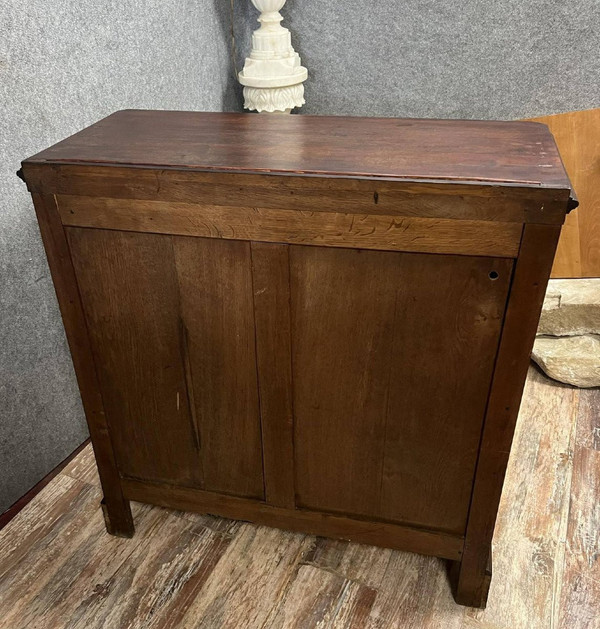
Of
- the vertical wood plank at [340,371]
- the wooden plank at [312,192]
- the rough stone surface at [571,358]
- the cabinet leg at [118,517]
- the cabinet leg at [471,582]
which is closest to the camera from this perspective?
the wooden plank at [312,192]

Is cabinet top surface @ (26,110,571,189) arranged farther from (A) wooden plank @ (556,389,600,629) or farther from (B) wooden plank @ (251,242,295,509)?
(A) wooden plank @ (556,389,600,629)

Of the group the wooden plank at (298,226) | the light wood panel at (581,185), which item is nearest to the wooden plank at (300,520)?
the wooden plank at (298,226)

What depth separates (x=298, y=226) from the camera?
84 centimetres

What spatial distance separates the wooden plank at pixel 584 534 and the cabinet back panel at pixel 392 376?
25 cm

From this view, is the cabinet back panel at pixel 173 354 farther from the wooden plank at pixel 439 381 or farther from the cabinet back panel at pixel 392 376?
the wooden plank at pixel 439 381

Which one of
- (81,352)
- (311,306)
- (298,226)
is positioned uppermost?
(298,226)

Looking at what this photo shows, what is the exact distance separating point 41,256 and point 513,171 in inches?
34.3

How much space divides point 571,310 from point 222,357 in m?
1.03

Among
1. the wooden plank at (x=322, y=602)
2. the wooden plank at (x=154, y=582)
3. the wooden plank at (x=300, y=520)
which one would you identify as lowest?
the wooden plank at (x=154, y=582)

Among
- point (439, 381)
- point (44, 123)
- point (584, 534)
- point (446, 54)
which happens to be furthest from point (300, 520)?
point (446, 54)

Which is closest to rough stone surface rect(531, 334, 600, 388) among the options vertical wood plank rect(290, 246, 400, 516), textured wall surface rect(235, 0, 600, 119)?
textured wall surface rect(235, 0, 600, 119)

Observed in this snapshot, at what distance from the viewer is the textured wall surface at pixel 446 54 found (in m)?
1.59

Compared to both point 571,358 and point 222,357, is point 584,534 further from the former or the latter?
point 222,357

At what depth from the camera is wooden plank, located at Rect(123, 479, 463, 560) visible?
106cm
